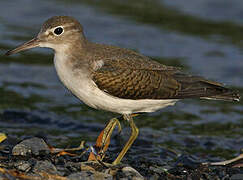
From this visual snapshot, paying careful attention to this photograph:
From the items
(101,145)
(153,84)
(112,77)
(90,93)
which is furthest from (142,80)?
(101,145)

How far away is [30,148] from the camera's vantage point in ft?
28.9

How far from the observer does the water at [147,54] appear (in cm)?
1157

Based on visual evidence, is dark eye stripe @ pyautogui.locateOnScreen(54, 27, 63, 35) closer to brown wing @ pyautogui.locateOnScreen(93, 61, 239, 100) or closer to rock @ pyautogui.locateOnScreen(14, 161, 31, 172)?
brown wing @ pyautogui.locateOnScreen(93, 61, 239, 100)

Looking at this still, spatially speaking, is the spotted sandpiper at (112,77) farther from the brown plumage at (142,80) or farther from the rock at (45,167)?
the rock at (45,167)

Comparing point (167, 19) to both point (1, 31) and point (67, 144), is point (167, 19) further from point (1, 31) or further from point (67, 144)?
point (67, 144)

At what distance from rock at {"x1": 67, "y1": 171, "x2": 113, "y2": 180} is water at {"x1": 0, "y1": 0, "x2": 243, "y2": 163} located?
264 centimetres

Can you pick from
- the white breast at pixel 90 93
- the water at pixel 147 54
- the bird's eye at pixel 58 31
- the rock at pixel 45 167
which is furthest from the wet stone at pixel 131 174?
the bird's eye at pixel 58 31

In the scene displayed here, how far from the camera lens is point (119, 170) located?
8.24 metres

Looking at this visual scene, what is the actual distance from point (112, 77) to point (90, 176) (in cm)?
195

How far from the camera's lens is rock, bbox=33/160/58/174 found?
304 inches

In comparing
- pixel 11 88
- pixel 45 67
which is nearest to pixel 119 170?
pixel 11 88

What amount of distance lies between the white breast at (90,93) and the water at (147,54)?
1645 millimetres

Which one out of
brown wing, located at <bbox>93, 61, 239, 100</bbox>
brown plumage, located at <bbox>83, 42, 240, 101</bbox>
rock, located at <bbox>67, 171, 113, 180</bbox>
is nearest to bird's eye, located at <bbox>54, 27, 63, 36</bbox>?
brown plumage, located at <bbox>83, 42, 240, 101</bbox>

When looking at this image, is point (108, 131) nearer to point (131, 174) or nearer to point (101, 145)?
point (101, 145)
